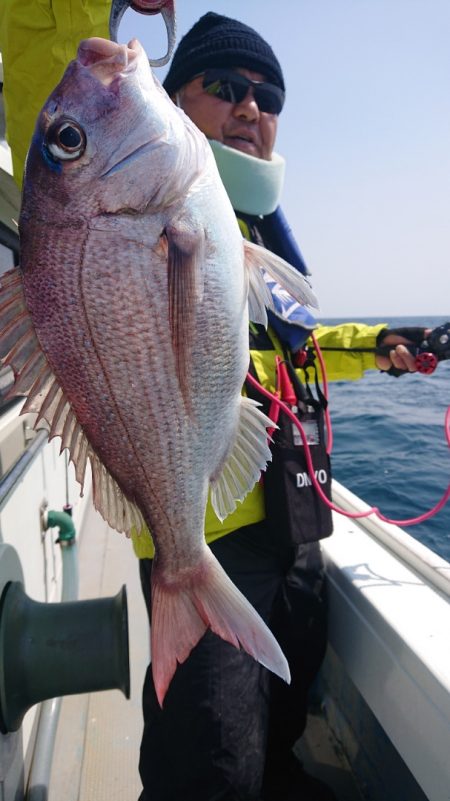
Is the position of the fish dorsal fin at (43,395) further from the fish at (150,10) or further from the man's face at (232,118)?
the man's face at (232,118)

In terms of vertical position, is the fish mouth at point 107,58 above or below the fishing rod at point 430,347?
above

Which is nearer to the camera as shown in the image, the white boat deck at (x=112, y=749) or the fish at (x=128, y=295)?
the fish at (x=128, y=295)

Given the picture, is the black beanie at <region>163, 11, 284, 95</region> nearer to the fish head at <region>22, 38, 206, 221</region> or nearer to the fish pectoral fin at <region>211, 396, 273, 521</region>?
the fish head at <region>22, 38, 206, 221</region>

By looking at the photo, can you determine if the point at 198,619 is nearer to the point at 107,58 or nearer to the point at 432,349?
the point at 107,58

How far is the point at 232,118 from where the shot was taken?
2.01 meters

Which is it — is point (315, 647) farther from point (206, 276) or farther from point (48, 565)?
point (206, 276)

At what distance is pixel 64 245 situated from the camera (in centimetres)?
97

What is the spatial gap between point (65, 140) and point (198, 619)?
0.96 metres

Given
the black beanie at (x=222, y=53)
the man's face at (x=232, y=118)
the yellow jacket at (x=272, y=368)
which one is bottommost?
the yellow jacket at (x=272, y=368)

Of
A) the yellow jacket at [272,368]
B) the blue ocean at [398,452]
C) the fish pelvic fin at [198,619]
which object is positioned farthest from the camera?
the blue ocean at [398,452]

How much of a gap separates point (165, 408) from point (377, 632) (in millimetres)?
1278

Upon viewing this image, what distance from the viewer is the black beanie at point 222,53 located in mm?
1969

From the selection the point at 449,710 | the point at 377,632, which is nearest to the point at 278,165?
the point at 377,632

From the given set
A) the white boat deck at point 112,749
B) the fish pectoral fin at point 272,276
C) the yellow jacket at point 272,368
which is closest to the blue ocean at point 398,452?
the yellow jacket at point 272,368
